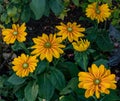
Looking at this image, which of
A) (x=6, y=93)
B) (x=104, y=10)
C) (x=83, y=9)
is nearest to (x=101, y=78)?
(x=104, y=10)

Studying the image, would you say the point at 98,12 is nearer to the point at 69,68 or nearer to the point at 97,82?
the point at 69,68

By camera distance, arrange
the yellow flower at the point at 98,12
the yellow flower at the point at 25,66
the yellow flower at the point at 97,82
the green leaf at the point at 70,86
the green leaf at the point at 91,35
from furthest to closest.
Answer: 1. the green leaf at the point at 91,35
2. the yellow flower at the point at 98,12
3. the green leaf at the point at 70,86
4. the yellow flower at the point at 25,66
5. the yellow flower at the point at 97,82

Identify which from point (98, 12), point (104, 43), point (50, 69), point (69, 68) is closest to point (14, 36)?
point (50, 69)

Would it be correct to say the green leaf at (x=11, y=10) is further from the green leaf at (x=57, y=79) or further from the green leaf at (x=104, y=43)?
the green leaf at (x=104, y=43)

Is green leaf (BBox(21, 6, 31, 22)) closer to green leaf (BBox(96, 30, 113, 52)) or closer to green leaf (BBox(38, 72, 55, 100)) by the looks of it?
green leaf (BBox(38, 72, 55, 100))

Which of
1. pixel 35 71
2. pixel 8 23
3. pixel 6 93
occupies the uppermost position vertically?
pixel 8 23

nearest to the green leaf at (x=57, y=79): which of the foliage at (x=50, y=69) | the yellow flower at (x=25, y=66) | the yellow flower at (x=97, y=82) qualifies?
the foliage at (x=50, y=69)

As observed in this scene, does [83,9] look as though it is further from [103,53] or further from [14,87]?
[14,87]
